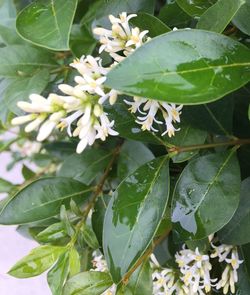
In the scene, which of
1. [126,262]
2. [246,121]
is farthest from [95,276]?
[246,121]

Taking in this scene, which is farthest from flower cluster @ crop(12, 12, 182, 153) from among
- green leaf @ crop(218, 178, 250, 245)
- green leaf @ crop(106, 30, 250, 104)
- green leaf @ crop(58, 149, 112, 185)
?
green leaf @ crop(58, 149, 112, 185)

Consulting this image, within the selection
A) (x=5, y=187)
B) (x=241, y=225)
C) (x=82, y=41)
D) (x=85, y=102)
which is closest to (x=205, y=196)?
(x=241, y=225)

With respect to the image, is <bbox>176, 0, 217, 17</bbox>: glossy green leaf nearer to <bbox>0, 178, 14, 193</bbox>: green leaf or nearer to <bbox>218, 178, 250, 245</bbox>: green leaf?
<bbox>218, 178, 250, 245</bbox>: green leaf

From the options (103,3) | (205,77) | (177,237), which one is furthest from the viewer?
(103,3)

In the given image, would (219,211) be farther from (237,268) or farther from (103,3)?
(103,3)

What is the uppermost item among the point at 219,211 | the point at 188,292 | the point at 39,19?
the point at 39,19

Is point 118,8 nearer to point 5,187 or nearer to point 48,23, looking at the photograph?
point 48,23

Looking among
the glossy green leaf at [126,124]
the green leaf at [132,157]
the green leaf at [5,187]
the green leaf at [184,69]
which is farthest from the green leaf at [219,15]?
the green leaf at [5,187]

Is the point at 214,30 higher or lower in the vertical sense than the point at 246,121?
higher
